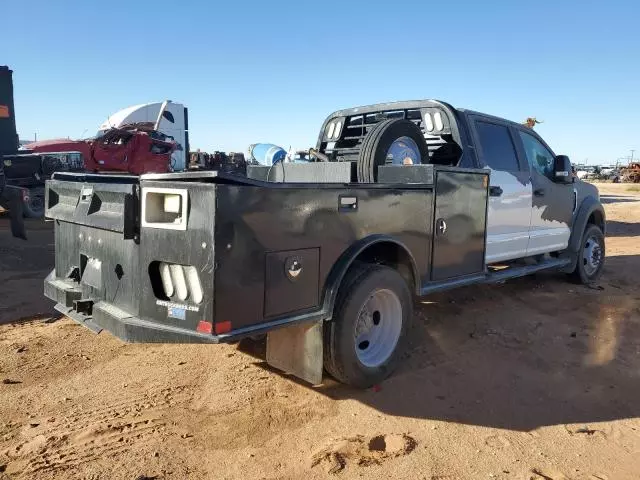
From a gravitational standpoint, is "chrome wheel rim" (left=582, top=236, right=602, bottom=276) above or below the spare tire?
below

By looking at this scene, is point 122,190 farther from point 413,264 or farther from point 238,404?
point 413,264

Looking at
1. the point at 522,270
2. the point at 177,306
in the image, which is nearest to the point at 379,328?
the point at 177,306

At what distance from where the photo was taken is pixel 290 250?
10.3ft

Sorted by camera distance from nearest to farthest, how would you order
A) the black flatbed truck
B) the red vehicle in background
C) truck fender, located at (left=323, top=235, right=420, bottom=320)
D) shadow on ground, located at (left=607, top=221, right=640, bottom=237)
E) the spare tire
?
the black flatbed truck → truck fender, located at (left=323, top=235, right=420, bottom=320) → the spare tire → shadow on ground, located at (left=607, top=221, right=640, bottom=237) → the red vehicle in background

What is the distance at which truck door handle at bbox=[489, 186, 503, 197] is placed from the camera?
16.5ft

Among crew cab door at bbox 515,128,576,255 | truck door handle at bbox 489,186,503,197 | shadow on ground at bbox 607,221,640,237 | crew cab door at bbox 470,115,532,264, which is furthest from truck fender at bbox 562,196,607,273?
shadow on ground at bbox 607,221,640,237

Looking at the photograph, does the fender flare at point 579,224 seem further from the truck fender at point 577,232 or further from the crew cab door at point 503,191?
the crew cab door at point 503,191

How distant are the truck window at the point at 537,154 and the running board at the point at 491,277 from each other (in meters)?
1.10

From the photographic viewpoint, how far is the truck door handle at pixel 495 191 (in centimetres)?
503

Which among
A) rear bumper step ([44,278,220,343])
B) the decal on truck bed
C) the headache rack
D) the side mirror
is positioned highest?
the headache rack

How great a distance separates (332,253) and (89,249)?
175 cm

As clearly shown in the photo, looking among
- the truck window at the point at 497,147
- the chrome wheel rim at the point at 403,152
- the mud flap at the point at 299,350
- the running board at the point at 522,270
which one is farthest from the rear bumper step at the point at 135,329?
the truck window at the point at 497,147

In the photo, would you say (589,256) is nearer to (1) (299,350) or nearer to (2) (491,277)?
(2) (491,277)

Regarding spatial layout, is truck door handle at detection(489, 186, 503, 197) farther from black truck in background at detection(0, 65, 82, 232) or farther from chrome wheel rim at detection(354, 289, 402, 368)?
black truck in background at detection(0, 65, 82, 232)
